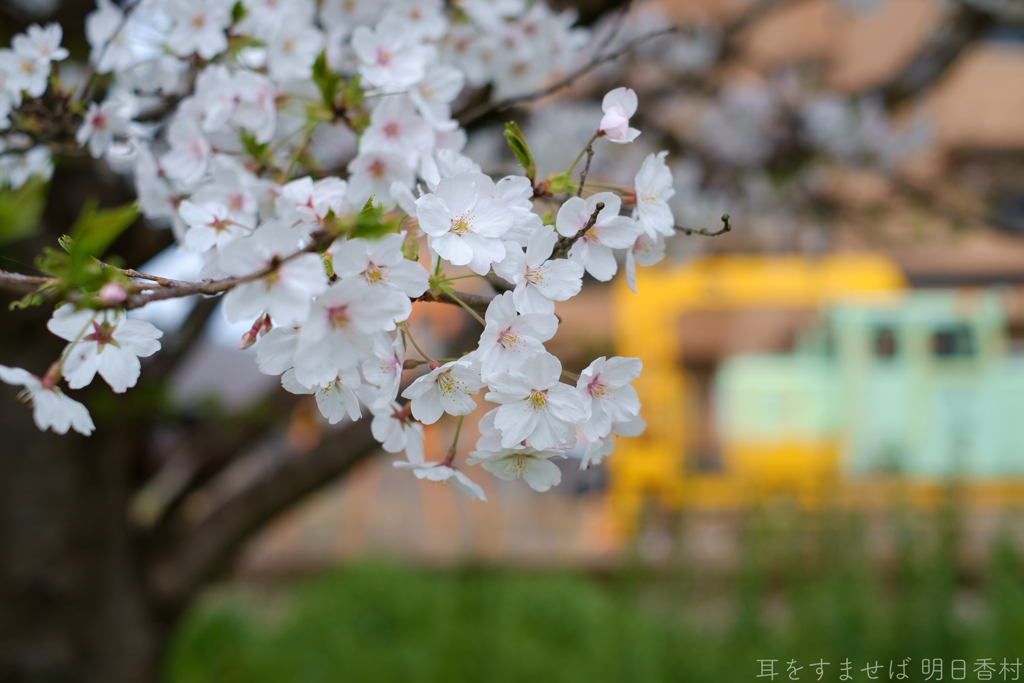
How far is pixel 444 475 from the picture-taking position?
0.58 metres

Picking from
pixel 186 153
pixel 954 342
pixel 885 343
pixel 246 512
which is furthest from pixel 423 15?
pixel 954 342

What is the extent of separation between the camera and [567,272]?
0.53m

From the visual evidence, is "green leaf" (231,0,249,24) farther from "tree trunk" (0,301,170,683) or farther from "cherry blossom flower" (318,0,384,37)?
"tree trunk" (0,301,170,683)

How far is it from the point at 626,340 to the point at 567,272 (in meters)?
5.15

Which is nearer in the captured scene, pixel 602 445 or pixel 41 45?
pixel 602 445

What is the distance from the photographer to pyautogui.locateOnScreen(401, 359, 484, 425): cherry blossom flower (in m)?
0.51

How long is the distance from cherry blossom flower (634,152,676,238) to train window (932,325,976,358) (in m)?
6.13

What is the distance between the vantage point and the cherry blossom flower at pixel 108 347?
52 centimetres

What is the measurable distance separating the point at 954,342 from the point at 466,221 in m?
6.53

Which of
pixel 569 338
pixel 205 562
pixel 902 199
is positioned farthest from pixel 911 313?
pixel 205 562

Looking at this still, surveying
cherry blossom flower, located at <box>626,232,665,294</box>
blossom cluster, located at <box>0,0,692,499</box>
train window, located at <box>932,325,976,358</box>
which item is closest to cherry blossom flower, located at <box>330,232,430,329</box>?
blossom cluster, located at <box>0,0,692,499</box>

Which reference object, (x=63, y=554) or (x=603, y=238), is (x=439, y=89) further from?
(x=63, y=554)

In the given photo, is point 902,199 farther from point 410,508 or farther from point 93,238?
point 410,508

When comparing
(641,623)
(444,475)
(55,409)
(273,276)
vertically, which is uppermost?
(273,276)
